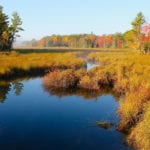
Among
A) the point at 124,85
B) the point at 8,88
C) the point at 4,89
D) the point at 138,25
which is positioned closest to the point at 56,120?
the point at 124,85

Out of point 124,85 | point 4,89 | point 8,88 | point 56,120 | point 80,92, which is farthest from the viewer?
point 8,88

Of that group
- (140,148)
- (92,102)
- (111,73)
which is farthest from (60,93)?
(140,148)

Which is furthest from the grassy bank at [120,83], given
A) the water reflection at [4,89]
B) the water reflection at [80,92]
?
the water reflection at [4,89]

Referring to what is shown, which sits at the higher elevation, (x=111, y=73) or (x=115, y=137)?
(x=111, y=73)

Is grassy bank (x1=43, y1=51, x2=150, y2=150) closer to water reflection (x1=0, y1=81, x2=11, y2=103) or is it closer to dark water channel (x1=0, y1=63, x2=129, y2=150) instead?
dark water channel (x1=0, y1=63, x2=129, y2=150)

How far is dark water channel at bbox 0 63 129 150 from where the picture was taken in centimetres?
1642

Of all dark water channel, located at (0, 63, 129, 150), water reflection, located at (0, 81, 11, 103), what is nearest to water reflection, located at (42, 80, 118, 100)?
dark water channel, located at (0, 63, 129, 150)

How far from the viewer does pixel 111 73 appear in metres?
33.8

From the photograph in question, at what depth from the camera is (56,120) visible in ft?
68.1

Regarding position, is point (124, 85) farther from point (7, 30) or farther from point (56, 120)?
point (7, 30)

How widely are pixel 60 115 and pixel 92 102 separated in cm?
516

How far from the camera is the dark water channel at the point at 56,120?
53.9ft

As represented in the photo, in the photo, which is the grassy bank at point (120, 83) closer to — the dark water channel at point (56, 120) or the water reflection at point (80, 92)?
the water reflection at point (80, 92)

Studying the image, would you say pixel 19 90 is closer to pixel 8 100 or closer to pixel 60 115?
pixel 8 100
